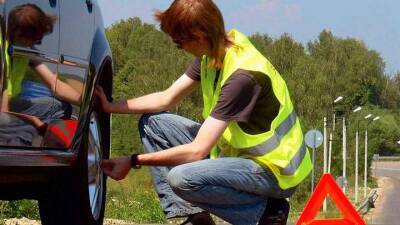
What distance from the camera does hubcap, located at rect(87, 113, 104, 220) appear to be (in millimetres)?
4941

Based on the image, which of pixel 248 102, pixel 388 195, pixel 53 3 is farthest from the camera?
pixel 388 195

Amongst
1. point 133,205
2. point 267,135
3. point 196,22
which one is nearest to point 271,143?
point 267,135

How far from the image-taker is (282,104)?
14.8 ft

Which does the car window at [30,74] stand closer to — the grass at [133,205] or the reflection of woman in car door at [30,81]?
the reflection of woman in car door at [30,81]

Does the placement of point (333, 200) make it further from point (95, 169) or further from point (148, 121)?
point (95, 169)

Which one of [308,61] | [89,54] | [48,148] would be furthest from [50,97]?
[308,61]

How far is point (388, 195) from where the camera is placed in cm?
8662

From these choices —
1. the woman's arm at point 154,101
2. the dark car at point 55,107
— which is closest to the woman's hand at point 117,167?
the dark car at point 55,107

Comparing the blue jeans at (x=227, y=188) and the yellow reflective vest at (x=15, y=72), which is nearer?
the yellow reflective vest at (x=15, y=72)

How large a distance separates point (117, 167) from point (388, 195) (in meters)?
84.2

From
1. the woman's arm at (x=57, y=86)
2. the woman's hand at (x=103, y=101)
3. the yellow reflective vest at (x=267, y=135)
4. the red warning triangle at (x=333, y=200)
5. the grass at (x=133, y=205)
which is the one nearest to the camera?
the woman's arm at (x=57, y=86)

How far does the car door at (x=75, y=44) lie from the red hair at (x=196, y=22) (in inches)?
16.3

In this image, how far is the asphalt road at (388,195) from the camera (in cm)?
5116

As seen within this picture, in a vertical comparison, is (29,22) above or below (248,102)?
above
